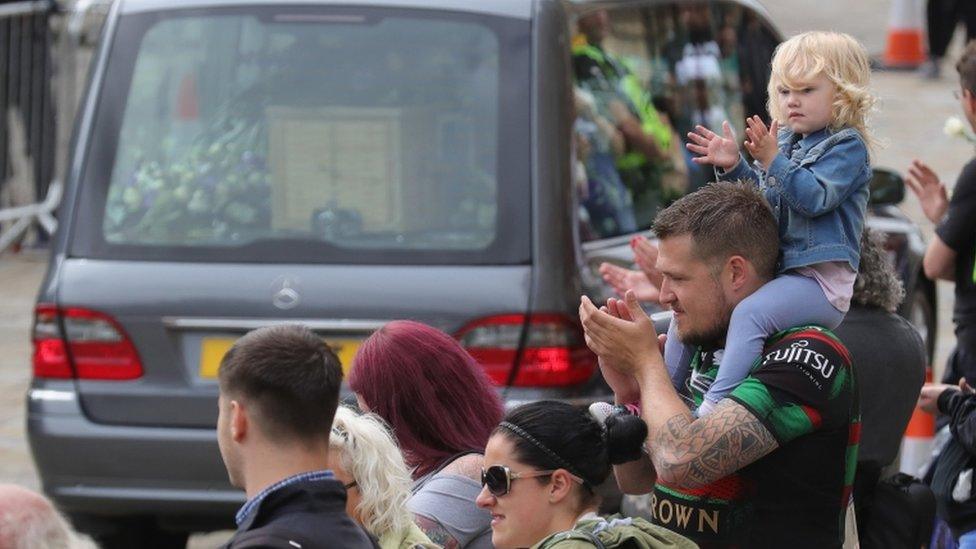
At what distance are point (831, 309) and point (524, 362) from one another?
2.42 meters

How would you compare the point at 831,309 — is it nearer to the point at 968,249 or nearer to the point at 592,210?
the point at 968,249

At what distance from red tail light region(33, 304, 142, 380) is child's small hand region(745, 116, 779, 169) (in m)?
3.02

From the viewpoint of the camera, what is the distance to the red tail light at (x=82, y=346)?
5902 millimetres

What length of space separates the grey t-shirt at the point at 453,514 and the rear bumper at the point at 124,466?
2.22 m

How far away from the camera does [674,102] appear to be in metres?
7.11

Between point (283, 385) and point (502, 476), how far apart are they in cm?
56

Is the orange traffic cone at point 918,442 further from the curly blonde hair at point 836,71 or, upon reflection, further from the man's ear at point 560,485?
the man's ear at point 560,485

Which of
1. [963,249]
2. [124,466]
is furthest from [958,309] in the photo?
[124,466]

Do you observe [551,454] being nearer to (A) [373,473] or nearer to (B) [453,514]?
(A) [373,473]

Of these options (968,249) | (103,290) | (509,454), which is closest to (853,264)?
(509,454)

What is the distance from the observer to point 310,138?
604cm

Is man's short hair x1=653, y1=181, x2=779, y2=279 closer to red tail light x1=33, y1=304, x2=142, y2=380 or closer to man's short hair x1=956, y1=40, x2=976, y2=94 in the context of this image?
man's short hair x1=956, y1=40, x2=976, y2=94

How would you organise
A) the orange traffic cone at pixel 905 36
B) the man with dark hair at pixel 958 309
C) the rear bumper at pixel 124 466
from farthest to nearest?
the orange traffic cone at pixel 905 36, the rear bumper at pixel 124 466, the man with dark hair at pixel 958 309

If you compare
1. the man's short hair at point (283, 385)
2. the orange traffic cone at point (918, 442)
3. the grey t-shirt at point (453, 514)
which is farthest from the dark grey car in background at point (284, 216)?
the man's short hair at point (283, 385)
